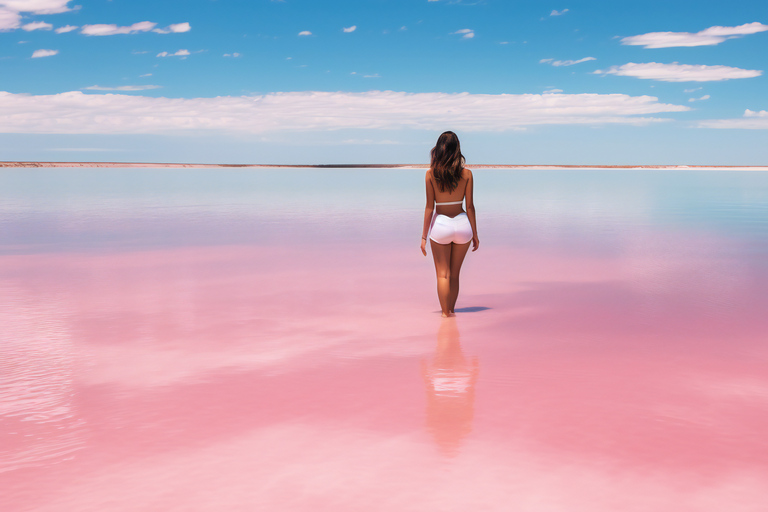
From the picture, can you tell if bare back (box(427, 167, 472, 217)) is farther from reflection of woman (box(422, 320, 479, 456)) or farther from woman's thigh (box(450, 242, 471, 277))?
reflection of woman (box(422, 320, 479, 456))

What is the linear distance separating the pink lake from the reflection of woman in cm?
2

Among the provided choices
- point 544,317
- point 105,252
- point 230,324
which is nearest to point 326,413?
point 230,324

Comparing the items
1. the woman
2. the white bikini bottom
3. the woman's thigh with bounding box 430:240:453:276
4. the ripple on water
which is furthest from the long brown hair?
the ripple on water

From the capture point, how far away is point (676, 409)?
493 centimetres

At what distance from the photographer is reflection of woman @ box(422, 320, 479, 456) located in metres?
4.54

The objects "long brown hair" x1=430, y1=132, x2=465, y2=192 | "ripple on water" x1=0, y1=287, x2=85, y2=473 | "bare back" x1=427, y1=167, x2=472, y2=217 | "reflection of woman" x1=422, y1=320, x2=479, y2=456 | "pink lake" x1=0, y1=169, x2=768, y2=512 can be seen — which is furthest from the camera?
"bare back" x1=427, y1=167, x2=472, y2=217

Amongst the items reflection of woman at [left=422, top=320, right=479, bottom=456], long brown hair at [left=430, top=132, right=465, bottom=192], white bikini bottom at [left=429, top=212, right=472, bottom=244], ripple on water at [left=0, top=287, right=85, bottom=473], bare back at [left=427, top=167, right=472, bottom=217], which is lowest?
reflection of woman at [left=422, top=320, right=479, bottom=456]

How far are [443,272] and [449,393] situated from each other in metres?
3.01

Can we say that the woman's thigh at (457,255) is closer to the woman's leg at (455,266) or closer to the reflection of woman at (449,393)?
the woman's leg at (455,266)

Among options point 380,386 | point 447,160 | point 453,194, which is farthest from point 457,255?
point 380,386

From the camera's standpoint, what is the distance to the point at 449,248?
26.9 ft

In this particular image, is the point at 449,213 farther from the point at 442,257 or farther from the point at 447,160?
the point at 447,160

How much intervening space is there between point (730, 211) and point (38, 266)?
74.4 ft

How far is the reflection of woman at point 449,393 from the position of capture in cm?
454
